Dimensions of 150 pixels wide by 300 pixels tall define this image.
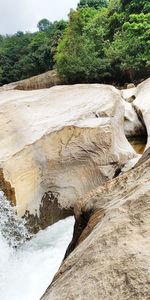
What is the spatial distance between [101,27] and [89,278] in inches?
878

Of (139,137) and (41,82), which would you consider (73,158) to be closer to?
(139,137)

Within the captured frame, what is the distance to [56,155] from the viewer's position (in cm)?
712

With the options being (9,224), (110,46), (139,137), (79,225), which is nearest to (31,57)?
(110,46)

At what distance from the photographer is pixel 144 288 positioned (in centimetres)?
176

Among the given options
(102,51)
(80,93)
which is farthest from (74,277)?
(102,51)

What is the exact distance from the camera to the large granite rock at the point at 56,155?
6.70 m

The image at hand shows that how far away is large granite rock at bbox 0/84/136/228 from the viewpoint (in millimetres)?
6703

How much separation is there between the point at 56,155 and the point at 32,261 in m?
2.04

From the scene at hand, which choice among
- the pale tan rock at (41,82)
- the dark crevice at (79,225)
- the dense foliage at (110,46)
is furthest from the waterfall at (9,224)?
the pale tan rock at (41,82)

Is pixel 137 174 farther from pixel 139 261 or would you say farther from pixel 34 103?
pixel 34 103

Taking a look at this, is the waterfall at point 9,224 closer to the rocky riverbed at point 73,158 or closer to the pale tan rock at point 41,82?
the rocky riverbed at point 73,158

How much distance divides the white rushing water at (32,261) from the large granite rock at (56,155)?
14.4 inches

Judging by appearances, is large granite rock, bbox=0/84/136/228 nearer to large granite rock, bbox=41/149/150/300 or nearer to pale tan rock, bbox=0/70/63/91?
large granite rock, bbox=41/149/150/300

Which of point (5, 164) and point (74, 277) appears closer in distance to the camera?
point (74, 277)
